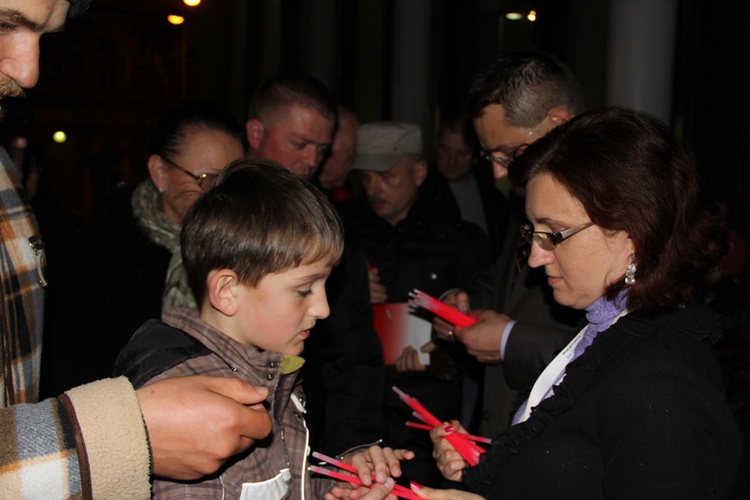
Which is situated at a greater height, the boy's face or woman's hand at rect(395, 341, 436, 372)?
the boy's face

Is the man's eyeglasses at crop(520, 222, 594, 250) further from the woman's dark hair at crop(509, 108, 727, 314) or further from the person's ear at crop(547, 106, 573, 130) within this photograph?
the person's ear at crop(547, 106, 573, 130)

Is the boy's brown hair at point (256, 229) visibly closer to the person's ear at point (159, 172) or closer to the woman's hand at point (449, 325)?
the person's ear at point (159, 172)

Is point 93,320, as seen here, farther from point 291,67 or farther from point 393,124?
point 291,67

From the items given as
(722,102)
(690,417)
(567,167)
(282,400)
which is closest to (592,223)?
(567,167)

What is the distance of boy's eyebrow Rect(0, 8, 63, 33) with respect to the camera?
1.17m

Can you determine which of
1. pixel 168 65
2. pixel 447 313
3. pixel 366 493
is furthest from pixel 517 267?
pixel 168 65

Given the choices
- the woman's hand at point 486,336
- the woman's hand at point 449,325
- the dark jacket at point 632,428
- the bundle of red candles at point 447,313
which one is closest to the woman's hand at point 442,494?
the dark jacket at point 632,428

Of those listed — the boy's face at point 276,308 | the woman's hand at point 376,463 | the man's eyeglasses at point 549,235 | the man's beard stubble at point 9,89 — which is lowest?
the woman's hand at point 376,463

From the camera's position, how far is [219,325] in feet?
6.09

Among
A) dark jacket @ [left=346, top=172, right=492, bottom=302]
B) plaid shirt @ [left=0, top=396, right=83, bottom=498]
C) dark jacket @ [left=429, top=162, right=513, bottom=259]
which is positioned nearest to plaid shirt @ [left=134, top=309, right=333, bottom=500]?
plaid shirt @ [left=0, top=396, right=83, bottom=498]

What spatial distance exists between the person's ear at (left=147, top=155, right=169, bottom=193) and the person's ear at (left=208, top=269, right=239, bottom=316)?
0.95 metres

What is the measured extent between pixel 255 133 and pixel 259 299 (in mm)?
1645

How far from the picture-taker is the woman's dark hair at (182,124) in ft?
8.66

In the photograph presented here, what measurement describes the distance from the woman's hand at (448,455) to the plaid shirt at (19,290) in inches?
43.0
